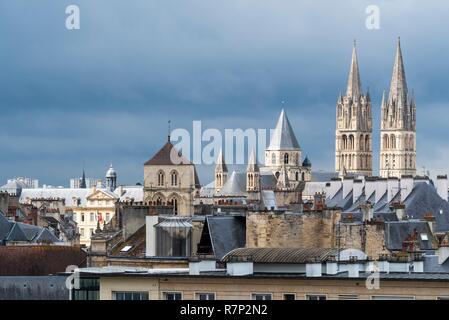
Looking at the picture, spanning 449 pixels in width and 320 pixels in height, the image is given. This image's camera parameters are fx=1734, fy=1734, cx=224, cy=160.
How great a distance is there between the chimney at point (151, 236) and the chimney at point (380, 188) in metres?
39.3

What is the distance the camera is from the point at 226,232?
43875 mm

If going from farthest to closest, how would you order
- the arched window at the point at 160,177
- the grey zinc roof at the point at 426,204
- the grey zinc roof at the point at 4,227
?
the arched window at the point at 160,177, the grey zinc roof at the point at 426,204, the grey zinc roof at the point at 4,227

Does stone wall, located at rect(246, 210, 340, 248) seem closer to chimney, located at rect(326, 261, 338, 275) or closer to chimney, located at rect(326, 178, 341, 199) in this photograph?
chimney, located at rect(326, 261, 338, 275)

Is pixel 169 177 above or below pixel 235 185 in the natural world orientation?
below

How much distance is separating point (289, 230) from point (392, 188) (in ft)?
133

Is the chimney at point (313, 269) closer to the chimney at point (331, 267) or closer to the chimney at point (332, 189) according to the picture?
the chimney at point (331, 267)

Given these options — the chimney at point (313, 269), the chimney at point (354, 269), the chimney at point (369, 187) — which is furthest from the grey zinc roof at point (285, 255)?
the chimney at point (369, 187)

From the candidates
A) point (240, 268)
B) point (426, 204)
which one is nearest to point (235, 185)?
point (426, 204)

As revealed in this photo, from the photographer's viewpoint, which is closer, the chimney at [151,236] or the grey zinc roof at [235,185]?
the chimney at [151,236]

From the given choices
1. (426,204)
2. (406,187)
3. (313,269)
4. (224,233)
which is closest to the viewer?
(313,269)

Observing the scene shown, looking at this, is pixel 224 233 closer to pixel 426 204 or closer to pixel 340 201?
pixel 426 204

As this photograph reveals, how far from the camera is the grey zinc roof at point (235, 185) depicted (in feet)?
603

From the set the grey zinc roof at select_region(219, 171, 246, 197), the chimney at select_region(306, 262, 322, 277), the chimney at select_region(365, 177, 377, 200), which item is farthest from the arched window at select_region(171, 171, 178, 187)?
the chimney at select_region(306, 262, 322, 277)
